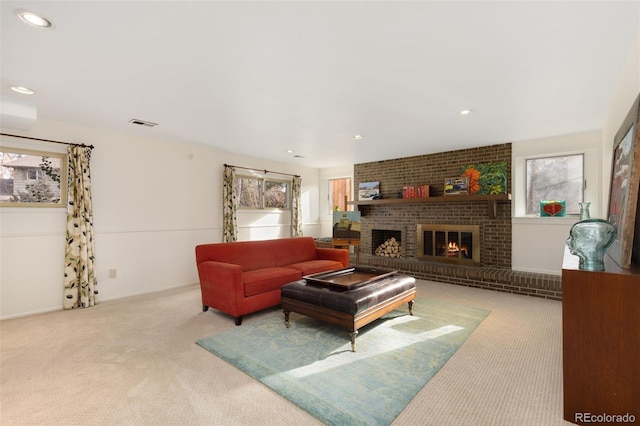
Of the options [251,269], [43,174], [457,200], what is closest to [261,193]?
[251,269]

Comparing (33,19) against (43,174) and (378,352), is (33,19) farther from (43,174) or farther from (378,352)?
(378,352)

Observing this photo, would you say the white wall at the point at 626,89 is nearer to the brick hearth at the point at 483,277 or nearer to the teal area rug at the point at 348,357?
the brick hearth at the point at 483,277

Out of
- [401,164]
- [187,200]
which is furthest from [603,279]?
[187,200]

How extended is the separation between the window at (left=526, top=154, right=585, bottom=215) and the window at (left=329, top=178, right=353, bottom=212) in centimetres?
378

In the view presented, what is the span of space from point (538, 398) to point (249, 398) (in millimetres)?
1849

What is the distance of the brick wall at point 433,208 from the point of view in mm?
4977

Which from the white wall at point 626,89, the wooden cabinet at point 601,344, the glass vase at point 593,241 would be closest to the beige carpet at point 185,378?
the wooden cabinet at point 601,344

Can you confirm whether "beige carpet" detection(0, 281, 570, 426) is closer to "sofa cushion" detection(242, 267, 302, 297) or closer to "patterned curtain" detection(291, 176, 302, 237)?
"sofa cushion" detection(242, 267, 302, 297)

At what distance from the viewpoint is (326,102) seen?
3.15m

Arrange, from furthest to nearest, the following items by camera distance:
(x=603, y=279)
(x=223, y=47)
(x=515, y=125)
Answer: (x=515, y=125), (x=223, y=47), (x=603, y=279)

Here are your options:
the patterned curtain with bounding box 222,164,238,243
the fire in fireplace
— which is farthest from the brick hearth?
the patterned curtain with bounding box 222,164,238,243

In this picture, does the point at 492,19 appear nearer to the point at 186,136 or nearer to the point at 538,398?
the point at 538,398

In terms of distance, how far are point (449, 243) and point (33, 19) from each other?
228 inches

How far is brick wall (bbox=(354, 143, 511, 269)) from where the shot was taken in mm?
4977
